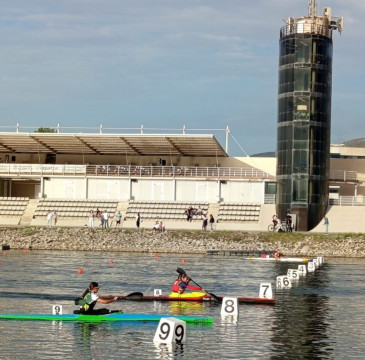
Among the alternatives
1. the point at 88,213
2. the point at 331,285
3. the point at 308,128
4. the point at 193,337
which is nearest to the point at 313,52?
the point at 308,128

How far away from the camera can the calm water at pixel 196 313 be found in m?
27.9

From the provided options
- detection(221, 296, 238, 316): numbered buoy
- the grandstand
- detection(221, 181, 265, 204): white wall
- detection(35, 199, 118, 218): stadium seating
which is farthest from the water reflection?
detection(221, 181, 265, 204): white wall

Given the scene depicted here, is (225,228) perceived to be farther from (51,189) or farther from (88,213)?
(51,189)

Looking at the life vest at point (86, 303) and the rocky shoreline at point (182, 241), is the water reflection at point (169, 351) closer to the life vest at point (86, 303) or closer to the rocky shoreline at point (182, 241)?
the life vest at point (86, 303)

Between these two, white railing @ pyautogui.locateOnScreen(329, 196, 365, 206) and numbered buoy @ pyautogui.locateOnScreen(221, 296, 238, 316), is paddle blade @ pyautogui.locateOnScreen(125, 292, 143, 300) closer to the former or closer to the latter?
numbered buoy @ pyautogui.locateOnScreen(221, 296, 238, 316)

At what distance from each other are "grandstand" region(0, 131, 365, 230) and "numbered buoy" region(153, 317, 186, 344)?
5548 cm

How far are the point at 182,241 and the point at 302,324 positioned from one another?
4086cm

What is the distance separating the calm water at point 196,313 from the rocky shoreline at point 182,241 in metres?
11.4

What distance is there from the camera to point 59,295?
4097 cm

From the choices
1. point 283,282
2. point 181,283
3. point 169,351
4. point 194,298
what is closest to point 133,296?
point 181,283

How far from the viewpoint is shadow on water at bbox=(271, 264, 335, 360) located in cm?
2827

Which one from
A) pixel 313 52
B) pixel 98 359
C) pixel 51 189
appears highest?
pixel 313 52

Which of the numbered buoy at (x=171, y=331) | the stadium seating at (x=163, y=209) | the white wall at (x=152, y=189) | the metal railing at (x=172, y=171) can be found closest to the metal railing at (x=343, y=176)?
the metal railing at (x=172, y=171)

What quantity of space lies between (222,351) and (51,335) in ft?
18.1
